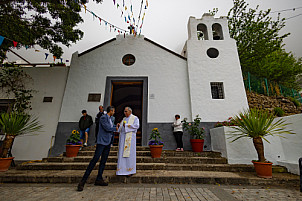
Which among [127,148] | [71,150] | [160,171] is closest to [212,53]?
[160,171]

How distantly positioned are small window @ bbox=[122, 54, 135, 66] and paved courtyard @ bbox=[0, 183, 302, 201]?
5645mm

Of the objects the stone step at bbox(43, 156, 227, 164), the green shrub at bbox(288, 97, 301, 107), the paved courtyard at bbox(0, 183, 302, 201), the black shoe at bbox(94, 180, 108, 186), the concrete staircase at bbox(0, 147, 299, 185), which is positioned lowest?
the paved courtyard at bbox(0, 183, 302, 201)

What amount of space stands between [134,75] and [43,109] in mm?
4614

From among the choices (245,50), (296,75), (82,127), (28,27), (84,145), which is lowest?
(84,145)

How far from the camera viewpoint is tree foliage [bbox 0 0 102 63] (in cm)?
476

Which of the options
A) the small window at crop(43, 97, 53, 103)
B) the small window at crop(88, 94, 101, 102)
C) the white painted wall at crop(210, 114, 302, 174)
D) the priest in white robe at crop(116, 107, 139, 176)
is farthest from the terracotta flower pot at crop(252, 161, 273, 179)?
the small window at crop(43, 97, 53, 103)

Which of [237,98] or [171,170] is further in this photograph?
[237,98]

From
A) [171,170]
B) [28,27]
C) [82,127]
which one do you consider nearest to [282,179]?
[171,170]

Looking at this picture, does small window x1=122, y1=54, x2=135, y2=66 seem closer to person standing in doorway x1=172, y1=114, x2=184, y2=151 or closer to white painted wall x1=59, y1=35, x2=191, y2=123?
white painted wall x1=59, y1=35, x2=191, y2=123

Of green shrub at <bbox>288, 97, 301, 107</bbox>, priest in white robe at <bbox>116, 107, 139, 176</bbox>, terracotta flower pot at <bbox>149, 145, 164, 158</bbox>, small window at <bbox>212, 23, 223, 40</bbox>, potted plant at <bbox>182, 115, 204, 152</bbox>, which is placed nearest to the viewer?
priest in white robe at <bbox>116, 107, 139, 176</bbox>

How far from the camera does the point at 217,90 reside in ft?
21.8

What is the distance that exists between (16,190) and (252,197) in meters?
4.74

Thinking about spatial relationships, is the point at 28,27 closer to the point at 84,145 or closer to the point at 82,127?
the point at 82,127

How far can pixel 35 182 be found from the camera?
3281mm
